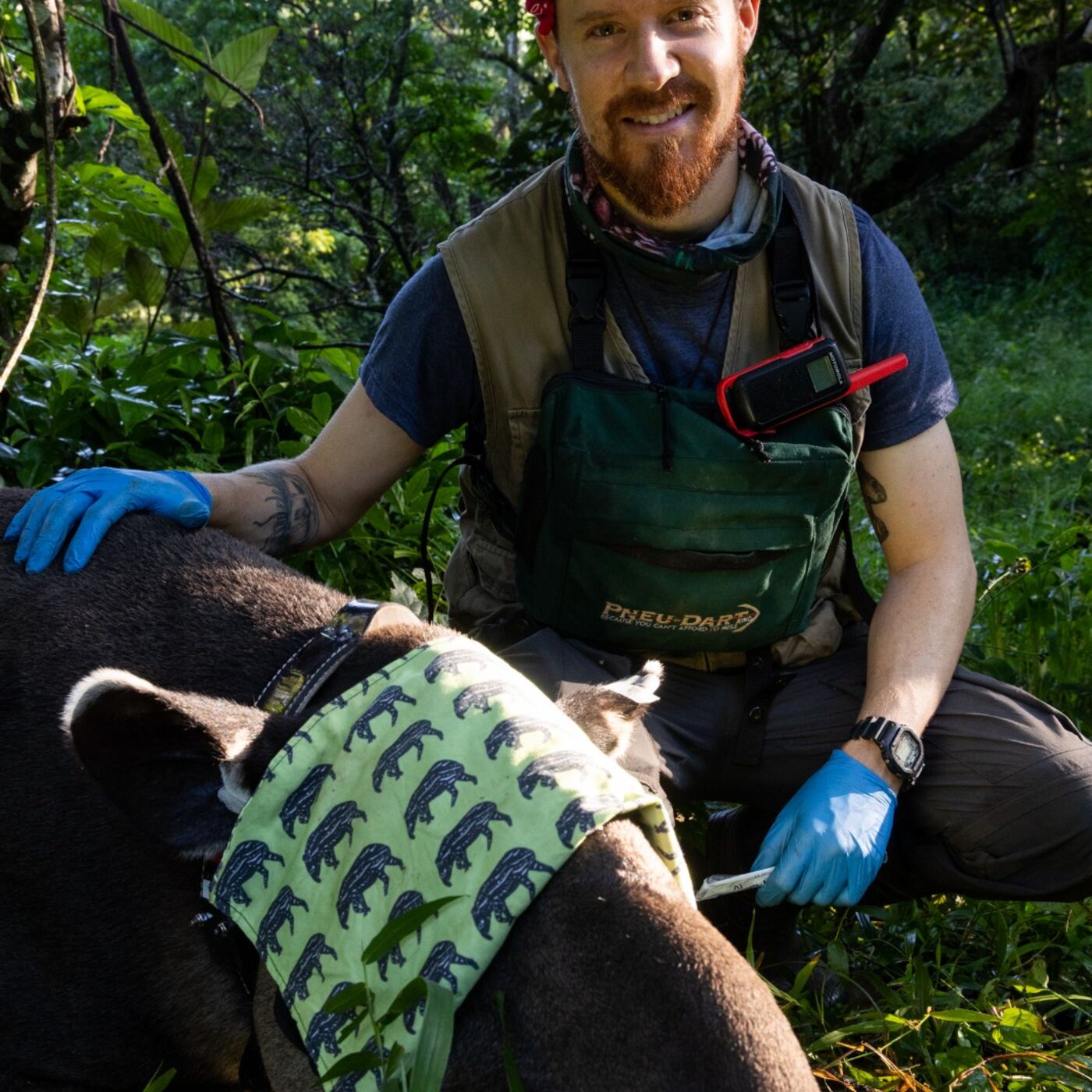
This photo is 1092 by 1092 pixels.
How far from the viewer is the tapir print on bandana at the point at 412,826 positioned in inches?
73.5

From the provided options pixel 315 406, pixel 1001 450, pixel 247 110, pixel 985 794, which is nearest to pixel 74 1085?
pixel 985 794

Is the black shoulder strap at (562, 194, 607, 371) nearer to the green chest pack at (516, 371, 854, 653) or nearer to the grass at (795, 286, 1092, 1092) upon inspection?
the green chest pack at (516, 371, 854, 653)

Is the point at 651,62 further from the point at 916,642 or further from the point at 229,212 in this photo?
the point at 229,212

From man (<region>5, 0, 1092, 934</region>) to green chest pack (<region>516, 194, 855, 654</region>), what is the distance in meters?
0.10

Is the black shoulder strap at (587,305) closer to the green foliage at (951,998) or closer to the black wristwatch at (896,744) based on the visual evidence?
the black wristwatch at (896,744)

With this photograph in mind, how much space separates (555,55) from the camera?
386 centimetres

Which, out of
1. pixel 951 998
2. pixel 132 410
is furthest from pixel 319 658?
pixel 132 410

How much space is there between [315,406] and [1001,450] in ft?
19.4

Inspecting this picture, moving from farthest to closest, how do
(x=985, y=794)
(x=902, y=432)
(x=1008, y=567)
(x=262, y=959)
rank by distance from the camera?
(x=1008, y=567) < (x=902, y=432) < (x=985, y=794) < (x=262, y=959)

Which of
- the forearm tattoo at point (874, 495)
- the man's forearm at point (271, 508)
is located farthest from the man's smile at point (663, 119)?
the man's forearm at point (271, 508)

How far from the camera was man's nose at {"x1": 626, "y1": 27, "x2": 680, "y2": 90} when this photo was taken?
338cm

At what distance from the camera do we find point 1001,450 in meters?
9.18

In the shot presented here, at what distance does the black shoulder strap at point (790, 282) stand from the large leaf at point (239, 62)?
2.55 meters

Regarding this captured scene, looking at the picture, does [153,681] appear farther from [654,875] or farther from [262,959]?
[654,875]
